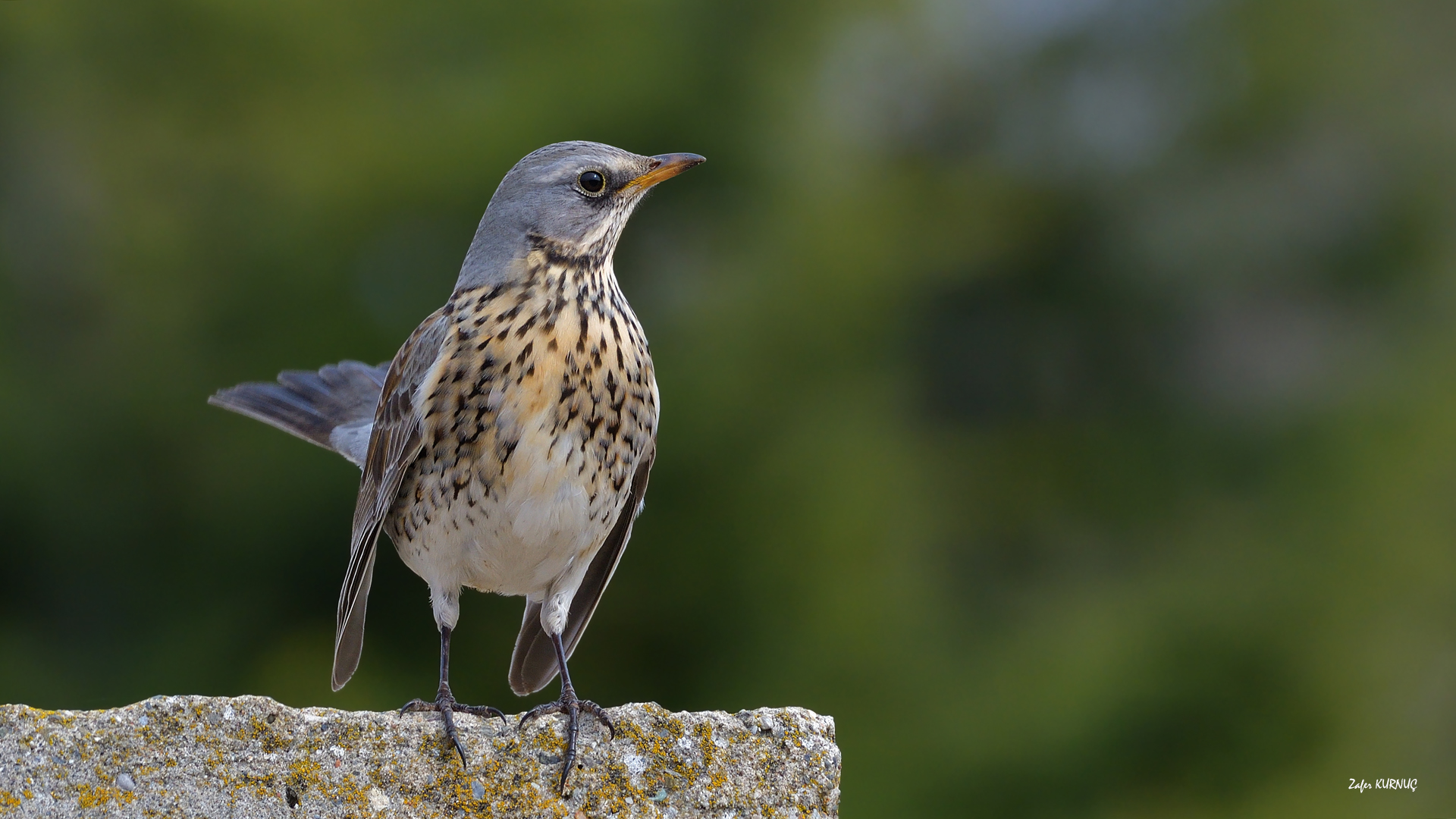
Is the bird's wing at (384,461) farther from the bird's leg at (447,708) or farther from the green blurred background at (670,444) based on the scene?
the green blurred background at (670,444)

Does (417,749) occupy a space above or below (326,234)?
below

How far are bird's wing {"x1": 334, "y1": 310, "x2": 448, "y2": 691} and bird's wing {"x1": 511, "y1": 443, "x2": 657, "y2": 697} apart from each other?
439 mm

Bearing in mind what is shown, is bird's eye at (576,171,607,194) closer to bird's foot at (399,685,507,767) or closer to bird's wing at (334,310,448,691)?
bird's wing at (334,310,448,691)

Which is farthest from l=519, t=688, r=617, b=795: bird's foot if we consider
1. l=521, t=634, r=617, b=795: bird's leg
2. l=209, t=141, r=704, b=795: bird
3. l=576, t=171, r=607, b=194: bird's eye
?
l=576, t=171, r=607, b=194: bird's eye

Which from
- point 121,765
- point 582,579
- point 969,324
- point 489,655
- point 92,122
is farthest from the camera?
point 969,324

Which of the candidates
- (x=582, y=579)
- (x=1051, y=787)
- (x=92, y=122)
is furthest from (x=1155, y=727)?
(x=92, y=122)

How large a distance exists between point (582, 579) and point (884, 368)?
157 inches

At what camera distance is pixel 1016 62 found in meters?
9.53

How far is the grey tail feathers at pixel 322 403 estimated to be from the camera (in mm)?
4004

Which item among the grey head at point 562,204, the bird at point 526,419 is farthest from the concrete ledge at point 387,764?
the grey head at point 562,204

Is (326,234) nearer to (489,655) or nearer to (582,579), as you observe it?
(489,655)

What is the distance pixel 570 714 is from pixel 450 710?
0.22 metres

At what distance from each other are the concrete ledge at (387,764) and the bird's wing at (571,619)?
Answer: 1058 millimetres

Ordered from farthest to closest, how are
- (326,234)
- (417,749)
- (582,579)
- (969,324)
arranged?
(969,324) < (326,234) < (582,579) < (417,749)
